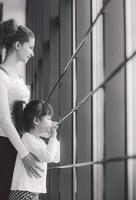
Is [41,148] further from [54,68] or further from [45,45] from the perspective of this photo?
[45,45]

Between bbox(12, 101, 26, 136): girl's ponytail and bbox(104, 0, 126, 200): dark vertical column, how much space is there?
57cm

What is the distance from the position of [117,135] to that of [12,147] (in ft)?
2.22

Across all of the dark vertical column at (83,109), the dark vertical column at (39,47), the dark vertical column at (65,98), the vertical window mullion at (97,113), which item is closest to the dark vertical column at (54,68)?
the dark vertical column at (65,98)

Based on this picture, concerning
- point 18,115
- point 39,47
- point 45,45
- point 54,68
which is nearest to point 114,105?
point 18,115

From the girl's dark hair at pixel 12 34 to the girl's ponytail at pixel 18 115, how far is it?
0.88ft

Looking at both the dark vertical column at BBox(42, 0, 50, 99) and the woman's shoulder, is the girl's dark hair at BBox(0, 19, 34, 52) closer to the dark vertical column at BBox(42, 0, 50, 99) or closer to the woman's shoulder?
the woman's shoulder

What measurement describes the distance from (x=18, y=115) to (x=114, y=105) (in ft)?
2.21

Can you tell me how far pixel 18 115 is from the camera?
236 centimetres

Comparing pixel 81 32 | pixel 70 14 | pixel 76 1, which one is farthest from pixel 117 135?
pixel 70 14

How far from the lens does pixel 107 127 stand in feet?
6.07

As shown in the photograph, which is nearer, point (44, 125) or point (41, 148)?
point (41, 148)

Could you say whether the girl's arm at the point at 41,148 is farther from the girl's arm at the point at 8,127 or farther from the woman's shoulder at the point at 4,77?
the woman's shoulder at the point at 4,77

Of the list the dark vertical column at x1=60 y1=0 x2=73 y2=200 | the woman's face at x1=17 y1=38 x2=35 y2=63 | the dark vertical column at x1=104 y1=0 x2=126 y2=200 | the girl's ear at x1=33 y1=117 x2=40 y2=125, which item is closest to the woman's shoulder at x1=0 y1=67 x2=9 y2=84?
the woman's face at x1=17 y1=38 x2=35 y2=63

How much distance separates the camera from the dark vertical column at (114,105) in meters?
1.77
